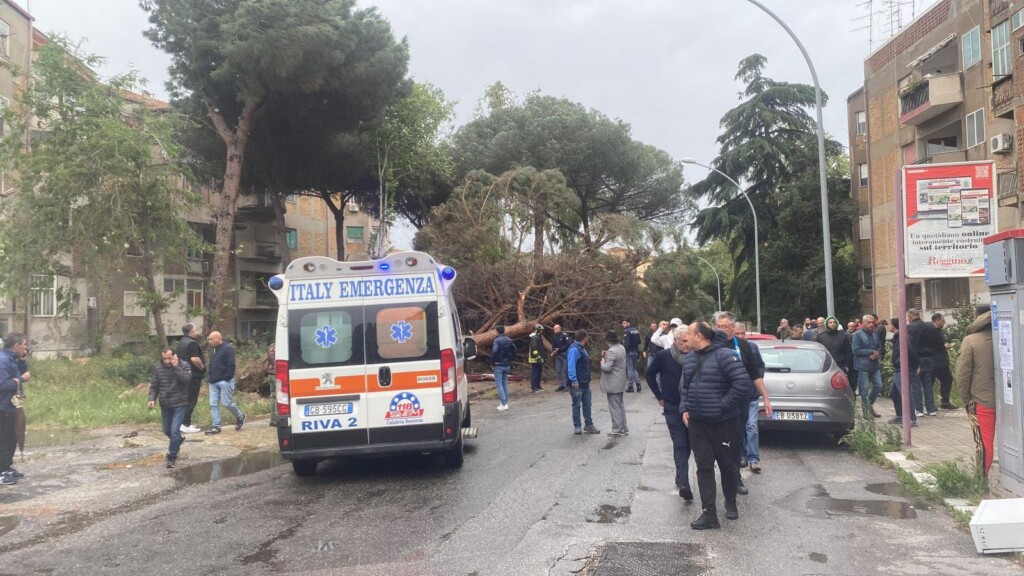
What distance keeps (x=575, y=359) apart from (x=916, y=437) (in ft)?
15.8

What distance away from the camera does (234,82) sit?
2739 centimetres

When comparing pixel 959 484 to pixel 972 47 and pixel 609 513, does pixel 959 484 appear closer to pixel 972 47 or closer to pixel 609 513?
pixel 609 513

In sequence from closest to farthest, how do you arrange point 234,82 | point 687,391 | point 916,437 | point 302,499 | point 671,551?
point 671,551 < point 687,391 < point 302,499 < point 916,437 < point 234,82

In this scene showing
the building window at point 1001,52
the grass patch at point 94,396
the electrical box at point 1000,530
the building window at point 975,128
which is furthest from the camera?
the building window at point 975,128

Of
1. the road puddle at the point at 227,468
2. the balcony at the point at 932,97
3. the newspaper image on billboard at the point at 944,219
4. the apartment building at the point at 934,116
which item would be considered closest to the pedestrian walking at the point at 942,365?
the newspaper image on billboard at the point at 944,219

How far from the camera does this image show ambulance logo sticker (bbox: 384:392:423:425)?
8.76 metres

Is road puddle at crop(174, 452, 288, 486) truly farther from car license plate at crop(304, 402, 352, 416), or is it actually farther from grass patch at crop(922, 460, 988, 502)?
grass patch at crop(922, 460, 988, 502)

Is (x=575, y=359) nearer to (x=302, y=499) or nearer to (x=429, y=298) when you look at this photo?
(x=429, y=298)

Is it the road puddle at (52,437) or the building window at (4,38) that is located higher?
the building window at (4,38)

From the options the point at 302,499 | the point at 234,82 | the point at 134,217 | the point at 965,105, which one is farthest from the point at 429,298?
the point at 965,105

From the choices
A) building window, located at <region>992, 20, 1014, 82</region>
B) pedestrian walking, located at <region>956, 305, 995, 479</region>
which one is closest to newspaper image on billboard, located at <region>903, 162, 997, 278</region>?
pedestrian walking, located at <region>956, 305, 995, 479</region>

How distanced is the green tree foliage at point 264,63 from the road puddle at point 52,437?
9544mm

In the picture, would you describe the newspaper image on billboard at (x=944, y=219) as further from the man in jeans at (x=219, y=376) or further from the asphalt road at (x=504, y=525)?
the man in jeans at (x=219, y=376)

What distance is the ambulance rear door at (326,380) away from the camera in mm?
8680
